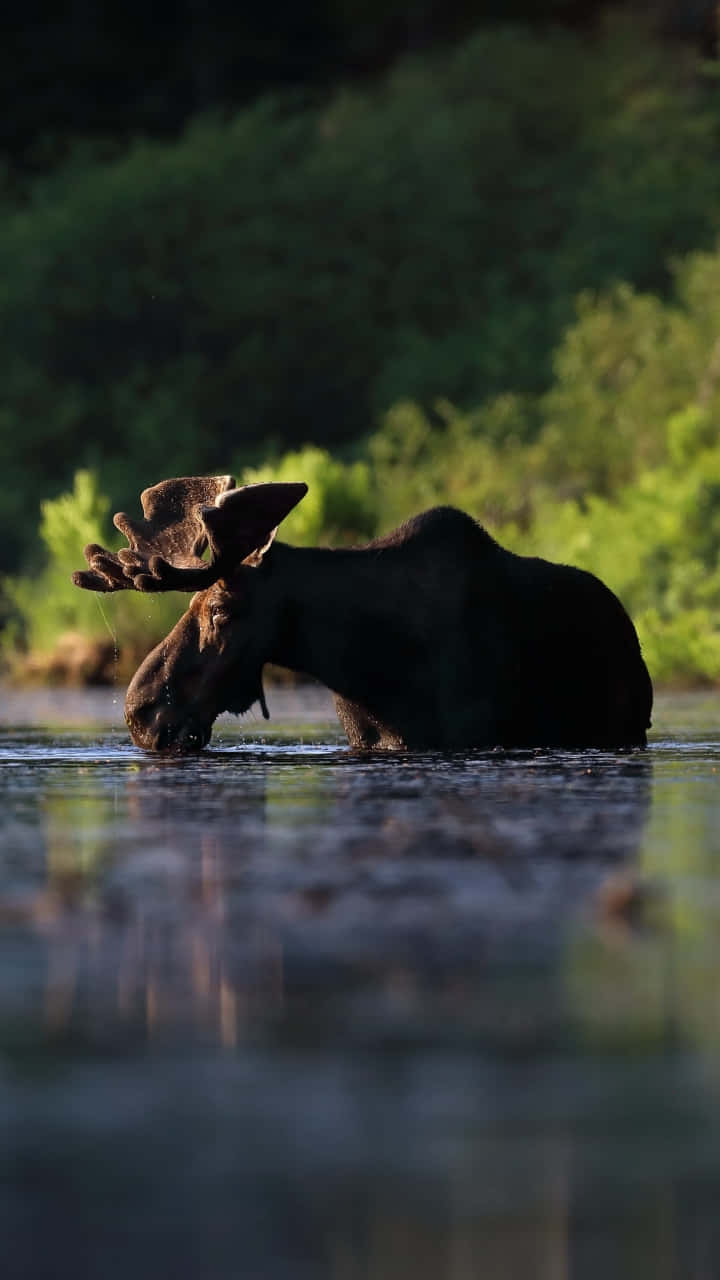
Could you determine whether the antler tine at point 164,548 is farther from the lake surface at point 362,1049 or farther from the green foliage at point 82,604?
the green foliage at point 82,604

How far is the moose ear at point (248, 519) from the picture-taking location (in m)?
11.1

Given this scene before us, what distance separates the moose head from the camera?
1109cm

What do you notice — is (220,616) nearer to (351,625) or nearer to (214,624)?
(214,624)

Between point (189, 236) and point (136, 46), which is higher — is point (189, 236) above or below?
below

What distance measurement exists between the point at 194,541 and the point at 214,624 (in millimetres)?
842

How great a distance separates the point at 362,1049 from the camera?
3.92 metres

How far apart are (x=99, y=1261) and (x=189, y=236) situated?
54.8 metres

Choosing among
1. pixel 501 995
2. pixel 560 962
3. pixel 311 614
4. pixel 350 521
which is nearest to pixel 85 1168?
pixel 501 995

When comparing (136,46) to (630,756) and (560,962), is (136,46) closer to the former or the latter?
(630,756)

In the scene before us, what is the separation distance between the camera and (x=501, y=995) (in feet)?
14.4

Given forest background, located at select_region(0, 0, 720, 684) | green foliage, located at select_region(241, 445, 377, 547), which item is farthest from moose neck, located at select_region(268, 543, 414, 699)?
forest background, located at select_region(0, 0, 720, 684)

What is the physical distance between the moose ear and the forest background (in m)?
32.8

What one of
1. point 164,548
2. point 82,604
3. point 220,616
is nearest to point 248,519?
point 220,616

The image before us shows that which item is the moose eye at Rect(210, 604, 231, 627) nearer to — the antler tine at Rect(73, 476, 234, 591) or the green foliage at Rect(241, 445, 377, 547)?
the antler tine at Rect(73, 476, 234, 591)
